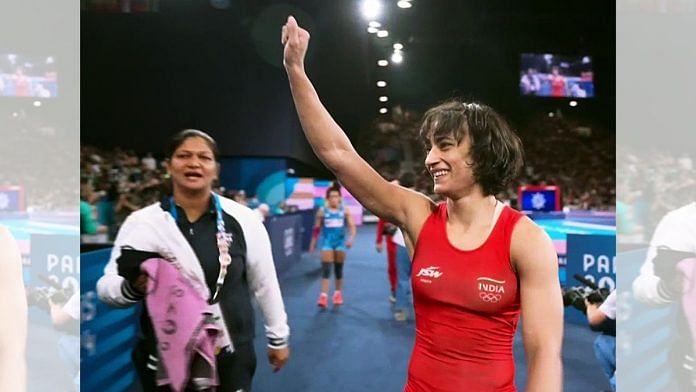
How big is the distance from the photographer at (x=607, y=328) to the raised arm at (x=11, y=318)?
2238 mm

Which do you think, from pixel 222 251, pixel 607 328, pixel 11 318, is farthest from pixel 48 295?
pixel 607 328

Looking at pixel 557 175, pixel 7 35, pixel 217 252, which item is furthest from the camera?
pixel 557 175

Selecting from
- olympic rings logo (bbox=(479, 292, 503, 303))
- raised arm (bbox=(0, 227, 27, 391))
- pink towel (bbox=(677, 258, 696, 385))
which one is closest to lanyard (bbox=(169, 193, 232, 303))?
raised arm (bbox=(0, 227, 27, 391))

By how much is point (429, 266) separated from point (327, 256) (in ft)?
11.3

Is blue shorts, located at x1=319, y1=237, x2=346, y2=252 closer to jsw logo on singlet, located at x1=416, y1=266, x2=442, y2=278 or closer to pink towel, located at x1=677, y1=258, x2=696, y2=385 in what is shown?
pink towel, located at x1=677, y1=258, x2=696, y2=385

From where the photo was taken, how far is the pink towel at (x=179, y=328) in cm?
205

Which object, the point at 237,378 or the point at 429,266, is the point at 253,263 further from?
the point at 429,266

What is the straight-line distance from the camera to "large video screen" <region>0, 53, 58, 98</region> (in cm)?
228

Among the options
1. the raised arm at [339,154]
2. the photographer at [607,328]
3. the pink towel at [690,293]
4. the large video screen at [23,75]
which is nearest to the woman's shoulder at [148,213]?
the large video screen at [23,75]

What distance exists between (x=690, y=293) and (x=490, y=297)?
65.0 inches

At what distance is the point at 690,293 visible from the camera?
2.27m

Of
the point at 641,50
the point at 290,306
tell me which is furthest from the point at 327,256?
the point at 641,50

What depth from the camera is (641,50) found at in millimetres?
2525

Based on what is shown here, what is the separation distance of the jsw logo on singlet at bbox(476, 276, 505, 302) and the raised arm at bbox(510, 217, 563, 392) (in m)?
0.04
